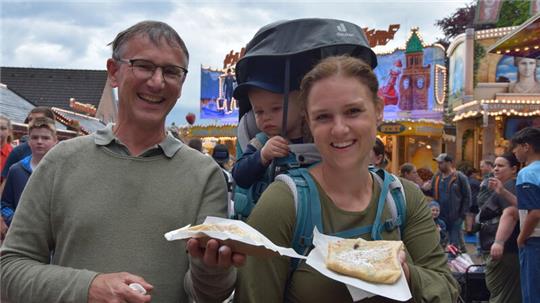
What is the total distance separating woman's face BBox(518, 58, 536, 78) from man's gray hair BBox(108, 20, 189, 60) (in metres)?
21.0

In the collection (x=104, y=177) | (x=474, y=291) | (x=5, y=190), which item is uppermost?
(x=104, y=177)

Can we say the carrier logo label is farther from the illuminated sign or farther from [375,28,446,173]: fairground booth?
[375,28,446,173]: fairground booth

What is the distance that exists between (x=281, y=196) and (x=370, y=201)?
1.25 ft

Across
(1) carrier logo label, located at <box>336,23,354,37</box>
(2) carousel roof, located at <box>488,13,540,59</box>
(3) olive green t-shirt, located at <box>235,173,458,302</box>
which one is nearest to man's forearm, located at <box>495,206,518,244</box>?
(2) carousel roof, located at <box>488,13,540,59</box>

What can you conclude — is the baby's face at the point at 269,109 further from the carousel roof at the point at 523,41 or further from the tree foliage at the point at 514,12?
the tree foliage at the point at 514,12

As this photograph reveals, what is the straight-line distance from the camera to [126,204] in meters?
1.96

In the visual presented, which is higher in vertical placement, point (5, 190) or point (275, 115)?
point (275, 115)

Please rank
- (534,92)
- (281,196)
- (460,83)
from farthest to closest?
1. (460,83)
2. (534,92)
3. (281,196)

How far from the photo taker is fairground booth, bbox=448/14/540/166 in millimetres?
19812

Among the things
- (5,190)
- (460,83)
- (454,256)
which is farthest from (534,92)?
(5,190)

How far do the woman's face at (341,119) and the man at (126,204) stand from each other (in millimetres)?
493

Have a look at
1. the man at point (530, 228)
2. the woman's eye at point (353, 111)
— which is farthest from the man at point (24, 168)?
the man at point (530, 228)

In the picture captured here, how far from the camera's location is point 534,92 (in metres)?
20.1

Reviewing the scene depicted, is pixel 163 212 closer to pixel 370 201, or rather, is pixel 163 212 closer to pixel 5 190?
pixel 370 201
